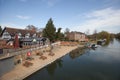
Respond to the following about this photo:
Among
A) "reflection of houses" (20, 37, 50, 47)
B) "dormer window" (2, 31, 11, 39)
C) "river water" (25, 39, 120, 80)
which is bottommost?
"river water" (25, 39, 120, 80)

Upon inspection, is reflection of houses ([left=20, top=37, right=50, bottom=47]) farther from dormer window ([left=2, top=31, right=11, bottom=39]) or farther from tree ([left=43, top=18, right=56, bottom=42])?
dormer window ([left=2, top=31, right=11, bottom=39])

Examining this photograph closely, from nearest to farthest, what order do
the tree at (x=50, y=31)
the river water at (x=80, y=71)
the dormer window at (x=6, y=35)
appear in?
the river water at (x=80, y=71)
the dormer window at (x=6, y=35)
the tree at (x=50, y=31)

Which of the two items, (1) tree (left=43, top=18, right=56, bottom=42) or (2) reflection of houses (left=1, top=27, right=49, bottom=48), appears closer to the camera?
(2) reflection of houses (left=1, top=27, right=49, bottom=48)

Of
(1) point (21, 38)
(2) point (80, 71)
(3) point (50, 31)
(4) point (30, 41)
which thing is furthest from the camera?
(3) point (50, 31)

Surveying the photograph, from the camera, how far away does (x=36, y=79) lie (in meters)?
20.4

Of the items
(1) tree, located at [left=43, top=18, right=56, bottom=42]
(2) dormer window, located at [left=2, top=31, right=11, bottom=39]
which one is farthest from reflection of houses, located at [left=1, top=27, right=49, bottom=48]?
(1) tree, located at [left=43, top=18, right=56, bottom=42]

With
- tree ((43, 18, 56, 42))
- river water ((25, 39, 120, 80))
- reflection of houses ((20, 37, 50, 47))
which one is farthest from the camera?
tree ((43, 18, 56, 42))

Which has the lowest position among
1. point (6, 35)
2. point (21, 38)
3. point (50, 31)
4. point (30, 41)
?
point (30, 41)

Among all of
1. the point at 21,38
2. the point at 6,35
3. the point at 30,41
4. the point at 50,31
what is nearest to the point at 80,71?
the point at 30,41

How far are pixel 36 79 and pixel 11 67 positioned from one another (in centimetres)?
529

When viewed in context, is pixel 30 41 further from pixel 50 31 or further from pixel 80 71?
pixel 80 71

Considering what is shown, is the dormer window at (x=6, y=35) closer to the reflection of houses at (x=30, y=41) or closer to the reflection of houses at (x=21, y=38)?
the reflection of houses at (x=21, y=38)

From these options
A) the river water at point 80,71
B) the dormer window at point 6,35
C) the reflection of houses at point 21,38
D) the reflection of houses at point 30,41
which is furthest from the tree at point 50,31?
the river water at point 80,71

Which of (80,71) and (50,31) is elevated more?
(50,31)
